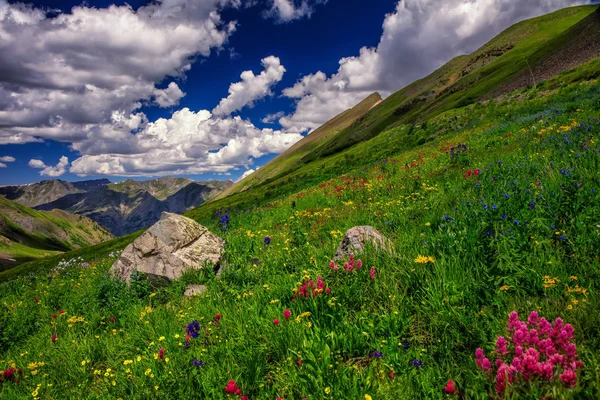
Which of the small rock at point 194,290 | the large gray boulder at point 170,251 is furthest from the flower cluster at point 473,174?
the small rock at point 194,290

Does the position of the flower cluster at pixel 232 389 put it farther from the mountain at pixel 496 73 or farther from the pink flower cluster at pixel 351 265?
the mountain at pixel 496 73

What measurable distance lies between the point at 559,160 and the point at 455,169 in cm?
404

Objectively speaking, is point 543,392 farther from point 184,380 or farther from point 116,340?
point 116,340

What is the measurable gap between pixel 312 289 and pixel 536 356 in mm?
2661

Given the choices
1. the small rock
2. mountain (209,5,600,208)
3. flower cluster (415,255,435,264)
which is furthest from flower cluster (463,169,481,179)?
mountain (209,5,600,208)

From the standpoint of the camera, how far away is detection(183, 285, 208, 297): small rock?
6.69m

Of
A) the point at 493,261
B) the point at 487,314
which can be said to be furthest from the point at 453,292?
the point at 493,261

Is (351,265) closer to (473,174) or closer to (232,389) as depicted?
(232,389)

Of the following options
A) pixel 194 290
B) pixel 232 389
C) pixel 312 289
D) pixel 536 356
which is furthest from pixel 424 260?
pixel 194 290

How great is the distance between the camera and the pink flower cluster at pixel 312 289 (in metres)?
4.23

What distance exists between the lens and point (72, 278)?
10.9 metres

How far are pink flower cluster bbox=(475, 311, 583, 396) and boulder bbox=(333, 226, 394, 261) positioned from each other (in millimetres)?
2525

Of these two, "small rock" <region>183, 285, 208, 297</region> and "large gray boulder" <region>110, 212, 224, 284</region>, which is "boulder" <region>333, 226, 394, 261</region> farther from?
"large gray boulder" <region>110, 212, 224, 284</region>

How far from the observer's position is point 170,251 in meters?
8.80
